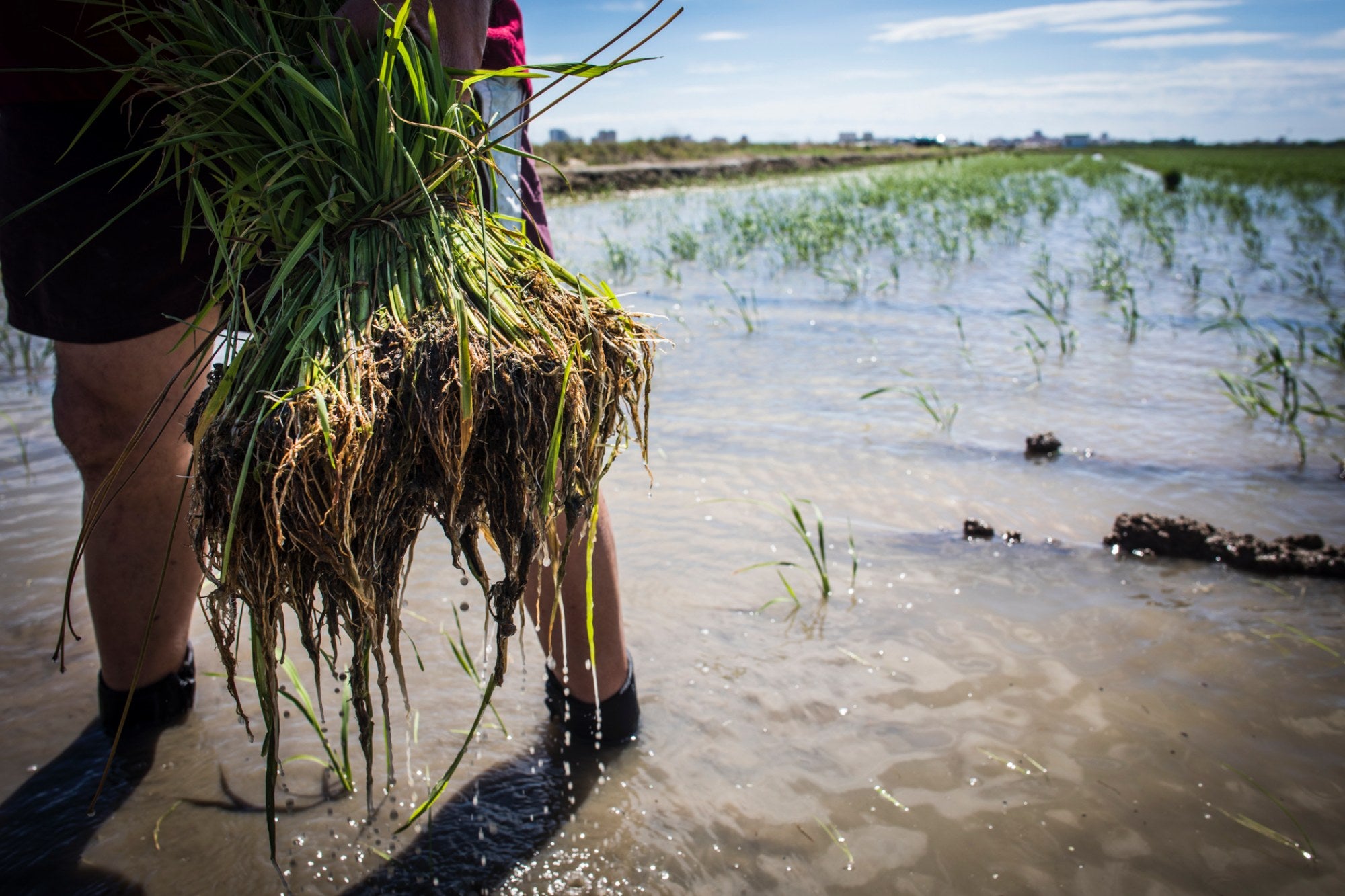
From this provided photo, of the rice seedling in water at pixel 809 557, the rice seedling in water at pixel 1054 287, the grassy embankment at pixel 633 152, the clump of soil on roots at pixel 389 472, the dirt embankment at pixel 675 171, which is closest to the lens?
the clump of soil on roots at pixel 389 472

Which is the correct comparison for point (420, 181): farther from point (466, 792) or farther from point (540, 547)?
point (466, 792)

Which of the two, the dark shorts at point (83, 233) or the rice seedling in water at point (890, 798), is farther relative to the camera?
the rice seedling in water at point (890, 798)

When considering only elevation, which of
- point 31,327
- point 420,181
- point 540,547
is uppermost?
point 420,181

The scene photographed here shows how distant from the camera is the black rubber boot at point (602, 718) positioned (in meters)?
1.62

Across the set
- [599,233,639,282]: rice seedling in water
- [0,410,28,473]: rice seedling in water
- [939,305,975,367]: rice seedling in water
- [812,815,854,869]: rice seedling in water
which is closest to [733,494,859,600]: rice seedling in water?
[812,815,854,869]: rice seedling in water

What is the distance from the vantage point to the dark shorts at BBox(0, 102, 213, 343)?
4.49 ft

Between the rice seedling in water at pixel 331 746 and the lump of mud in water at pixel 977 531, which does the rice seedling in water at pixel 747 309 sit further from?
the rice seedling in water at pixel 331 746

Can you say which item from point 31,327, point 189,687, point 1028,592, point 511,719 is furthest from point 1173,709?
point 31,327

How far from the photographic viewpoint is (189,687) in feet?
5.63

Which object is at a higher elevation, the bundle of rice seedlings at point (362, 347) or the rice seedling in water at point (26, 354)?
the bundle of rice seedlings at point (362, 347)

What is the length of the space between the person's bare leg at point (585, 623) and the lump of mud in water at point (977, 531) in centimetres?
134

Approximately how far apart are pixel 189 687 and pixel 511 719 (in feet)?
2.23

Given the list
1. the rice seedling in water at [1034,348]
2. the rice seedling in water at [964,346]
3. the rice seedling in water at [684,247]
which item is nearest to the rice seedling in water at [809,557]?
the rice seedling in water at [1034,348]

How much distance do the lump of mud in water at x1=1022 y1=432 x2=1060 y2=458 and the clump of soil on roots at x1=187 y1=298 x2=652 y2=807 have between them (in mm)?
2453
